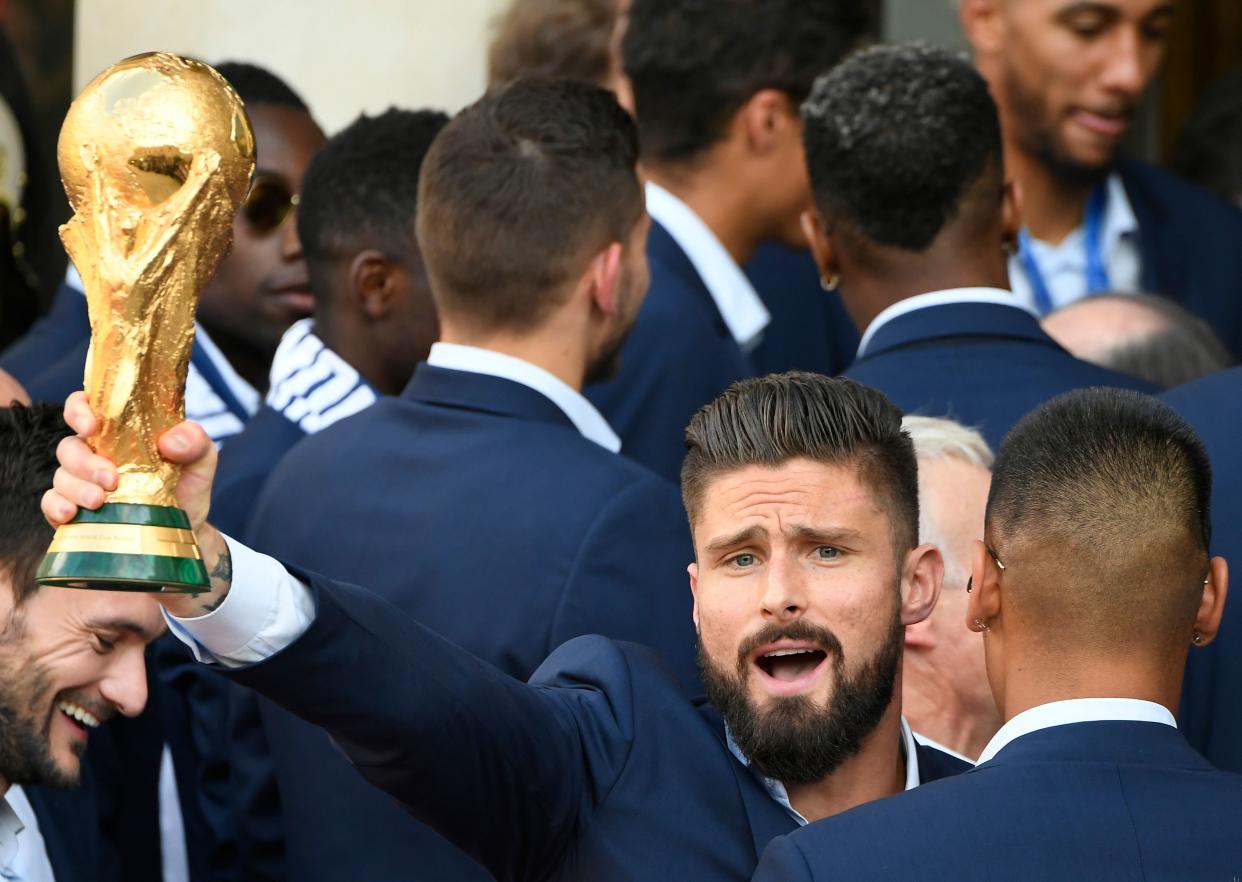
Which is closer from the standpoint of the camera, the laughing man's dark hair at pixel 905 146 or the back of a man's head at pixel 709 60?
the laughing man's dark hair at pixel 905 146

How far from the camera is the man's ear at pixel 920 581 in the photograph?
112 inches

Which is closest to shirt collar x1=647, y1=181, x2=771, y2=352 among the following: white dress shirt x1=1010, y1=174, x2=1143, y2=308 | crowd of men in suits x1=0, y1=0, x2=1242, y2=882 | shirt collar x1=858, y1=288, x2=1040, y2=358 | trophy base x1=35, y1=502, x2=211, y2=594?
crowd of men in suits x1=0, y1=0, x2=1242, y2=882

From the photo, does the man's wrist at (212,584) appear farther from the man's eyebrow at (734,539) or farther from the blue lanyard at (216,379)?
the blue lanyard at (216,379)

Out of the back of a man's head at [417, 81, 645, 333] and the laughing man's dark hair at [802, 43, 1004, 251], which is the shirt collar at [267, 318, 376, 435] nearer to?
the back of a man's head at [417, 81, 645, 333]

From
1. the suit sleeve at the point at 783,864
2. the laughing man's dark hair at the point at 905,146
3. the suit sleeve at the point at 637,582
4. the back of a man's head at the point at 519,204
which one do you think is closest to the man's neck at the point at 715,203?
the laughing man's dark hair at the point at 905,146

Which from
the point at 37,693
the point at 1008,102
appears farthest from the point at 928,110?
the point at 37,693

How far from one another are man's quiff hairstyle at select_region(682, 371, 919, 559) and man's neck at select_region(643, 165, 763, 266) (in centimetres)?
186

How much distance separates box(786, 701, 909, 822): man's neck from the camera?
2.80m

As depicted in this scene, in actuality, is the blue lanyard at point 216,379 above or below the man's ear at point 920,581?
below

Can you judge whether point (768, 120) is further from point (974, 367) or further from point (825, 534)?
point (825, 534)

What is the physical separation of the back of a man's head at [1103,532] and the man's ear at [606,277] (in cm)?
107

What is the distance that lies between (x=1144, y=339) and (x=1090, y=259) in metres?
0.99

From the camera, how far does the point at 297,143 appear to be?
500cm

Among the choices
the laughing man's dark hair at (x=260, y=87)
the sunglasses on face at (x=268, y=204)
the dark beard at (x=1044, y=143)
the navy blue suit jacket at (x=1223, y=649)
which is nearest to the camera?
the navy blue suit jacket at (x=1223, y=649)
